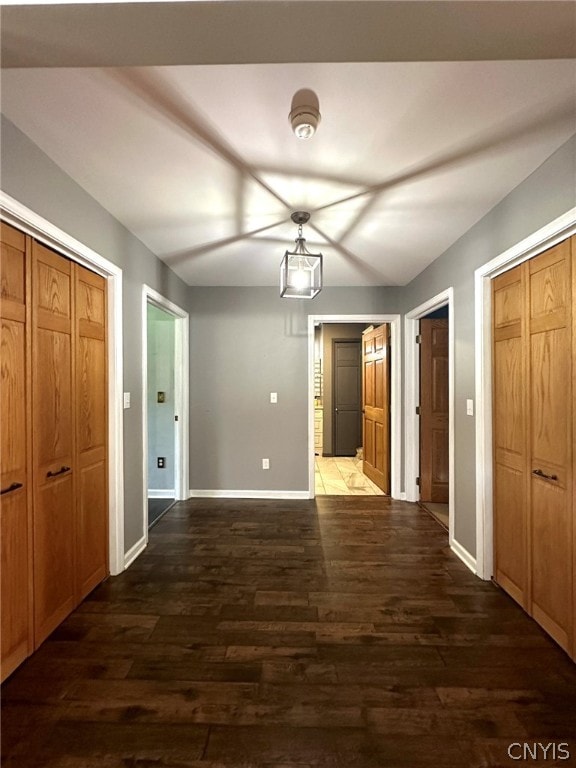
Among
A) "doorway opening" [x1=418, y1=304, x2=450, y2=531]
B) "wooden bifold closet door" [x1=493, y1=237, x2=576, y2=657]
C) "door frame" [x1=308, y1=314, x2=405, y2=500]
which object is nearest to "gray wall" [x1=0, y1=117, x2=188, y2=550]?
"door frame" [x1=308, y1=314, x2=405, y2=500]

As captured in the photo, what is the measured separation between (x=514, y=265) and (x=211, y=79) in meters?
1.89

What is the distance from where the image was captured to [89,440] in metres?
2.19

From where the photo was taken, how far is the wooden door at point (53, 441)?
67.9 inches

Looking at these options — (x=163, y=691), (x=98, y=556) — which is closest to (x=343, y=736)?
(x=163, y=691)

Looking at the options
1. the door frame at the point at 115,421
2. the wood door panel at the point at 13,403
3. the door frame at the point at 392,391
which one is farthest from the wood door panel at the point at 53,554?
the door frame at the point at 392,391

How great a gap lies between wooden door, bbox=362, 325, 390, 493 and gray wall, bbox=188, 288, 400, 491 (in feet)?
3.16

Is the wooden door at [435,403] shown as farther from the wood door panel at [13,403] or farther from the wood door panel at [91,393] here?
the wood door panel at [13,403]

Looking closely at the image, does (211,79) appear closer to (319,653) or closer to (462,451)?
(319,653)

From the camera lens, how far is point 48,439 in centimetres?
181

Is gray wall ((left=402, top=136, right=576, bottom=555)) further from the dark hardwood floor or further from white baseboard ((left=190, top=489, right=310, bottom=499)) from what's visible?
white baseboard ((left=190, top=489, right=310, bottom=499))

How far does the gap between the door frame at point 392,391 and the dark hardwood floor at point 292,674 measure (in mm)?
1398

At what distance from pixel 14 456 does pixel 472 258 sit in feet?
9.88

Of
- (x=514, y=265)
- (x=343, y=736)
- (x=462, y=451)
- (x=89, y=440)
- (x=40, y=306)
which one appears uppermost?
(x=514, y=265)

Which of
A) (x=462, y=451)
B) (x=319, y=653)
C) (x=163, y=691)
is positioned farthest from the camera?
(x=462, y=451)
